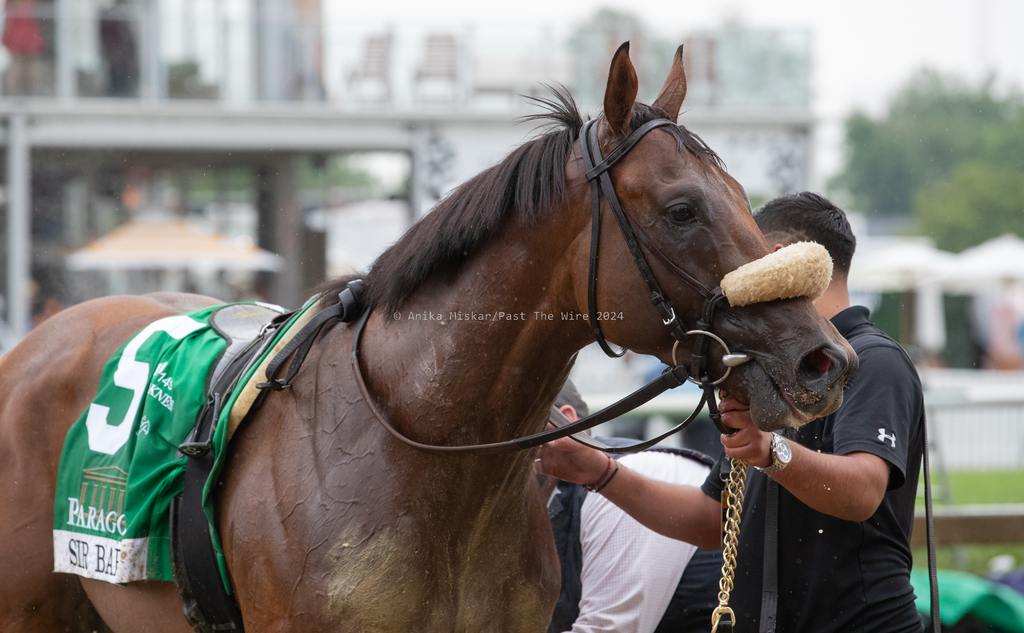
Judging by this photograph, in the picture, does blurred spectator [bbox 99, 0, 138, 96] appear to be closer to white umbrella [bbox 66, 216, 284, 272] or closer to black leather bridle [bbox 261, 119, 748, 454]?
white umbrella [bbox 66, 216, 284, 272]

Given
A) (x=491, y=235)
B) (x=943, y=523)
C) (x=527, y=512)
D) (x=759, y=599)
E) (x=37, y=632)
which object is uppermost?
(x=491, y=235)

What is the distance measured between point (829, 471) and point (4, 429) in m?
2.42

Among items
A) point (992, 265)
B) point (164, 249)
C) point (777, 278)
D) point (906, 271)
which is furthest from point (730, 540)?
point (992, 265)

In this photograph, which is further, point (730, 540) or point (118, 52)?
point (118, 52)

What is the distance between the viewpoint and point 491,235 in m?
2.61

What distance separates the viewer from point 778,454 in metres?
2.49

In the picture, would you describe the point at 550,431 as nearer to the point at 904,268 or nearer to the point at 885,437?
the point at 885,437

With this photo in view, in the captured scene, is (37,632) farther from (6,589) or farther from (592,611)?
(592,611)

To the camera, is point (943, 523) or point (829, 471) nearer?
point (829, 471)

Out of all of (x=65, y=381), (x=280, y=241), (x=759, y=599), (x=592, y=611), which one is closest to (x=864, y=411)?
(x=759, y=599)

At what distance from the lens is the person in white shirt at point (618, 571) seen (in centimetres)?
350

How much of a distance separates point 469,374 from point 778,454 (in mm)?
683

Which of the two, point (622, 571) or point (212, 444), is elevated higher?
point (212, 444)

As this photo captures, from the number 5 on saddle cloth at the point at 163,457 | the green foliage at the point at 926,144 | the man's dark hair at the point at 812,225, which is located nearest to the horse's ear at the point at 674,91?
the man's dark hair at the point at 812,225
